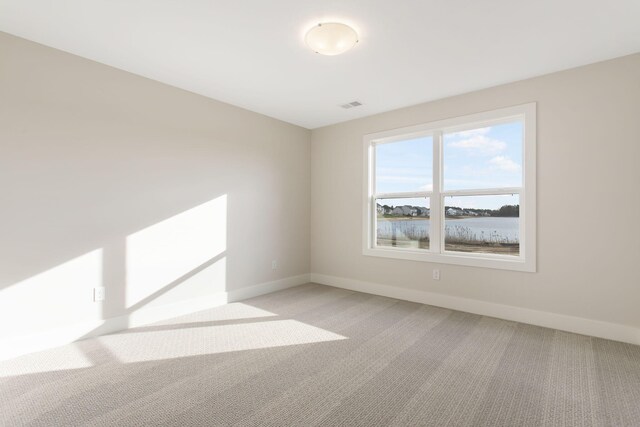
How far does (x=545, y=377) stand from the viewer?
85.6 inches

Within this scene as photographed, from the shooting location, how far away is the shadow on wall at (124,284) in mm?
2531

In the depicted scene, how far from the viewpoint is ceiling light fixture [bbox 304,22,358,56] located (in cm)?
234

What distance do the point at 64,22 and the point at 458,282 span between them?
4369mm

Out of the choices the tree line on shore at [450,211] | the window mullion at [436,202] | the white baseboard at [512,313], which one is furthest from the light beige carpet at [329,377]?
the tree line on shore at [450,211]

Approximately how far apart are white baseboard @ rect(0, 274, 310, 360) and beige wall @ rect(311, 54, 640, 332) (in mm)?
2499

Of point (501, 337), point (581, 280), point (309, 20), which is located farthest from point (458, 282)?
point (309, 20)

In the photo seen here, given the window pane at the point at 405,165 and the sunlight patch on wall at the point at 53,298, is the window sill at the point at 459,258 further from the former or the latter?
the sunlight patch on wall at the point at 53,298

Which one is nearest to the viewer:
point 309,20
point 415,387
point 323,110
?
point 415,387

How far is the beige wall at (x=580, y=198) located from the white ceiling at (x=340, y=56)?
21 centimetres

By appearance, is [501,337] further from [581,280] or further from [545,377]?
[581,280]

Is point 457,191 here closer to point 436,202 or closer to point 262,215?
A: point 436,202

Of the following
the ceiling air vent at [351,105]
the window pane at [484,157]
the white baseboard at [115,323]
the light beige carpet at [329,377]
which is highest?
the ceiling air vent at [351,105]

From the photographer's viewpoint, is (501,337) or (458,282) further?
(458,282)

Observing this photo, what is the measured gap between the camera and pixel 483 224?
12.0 feet
